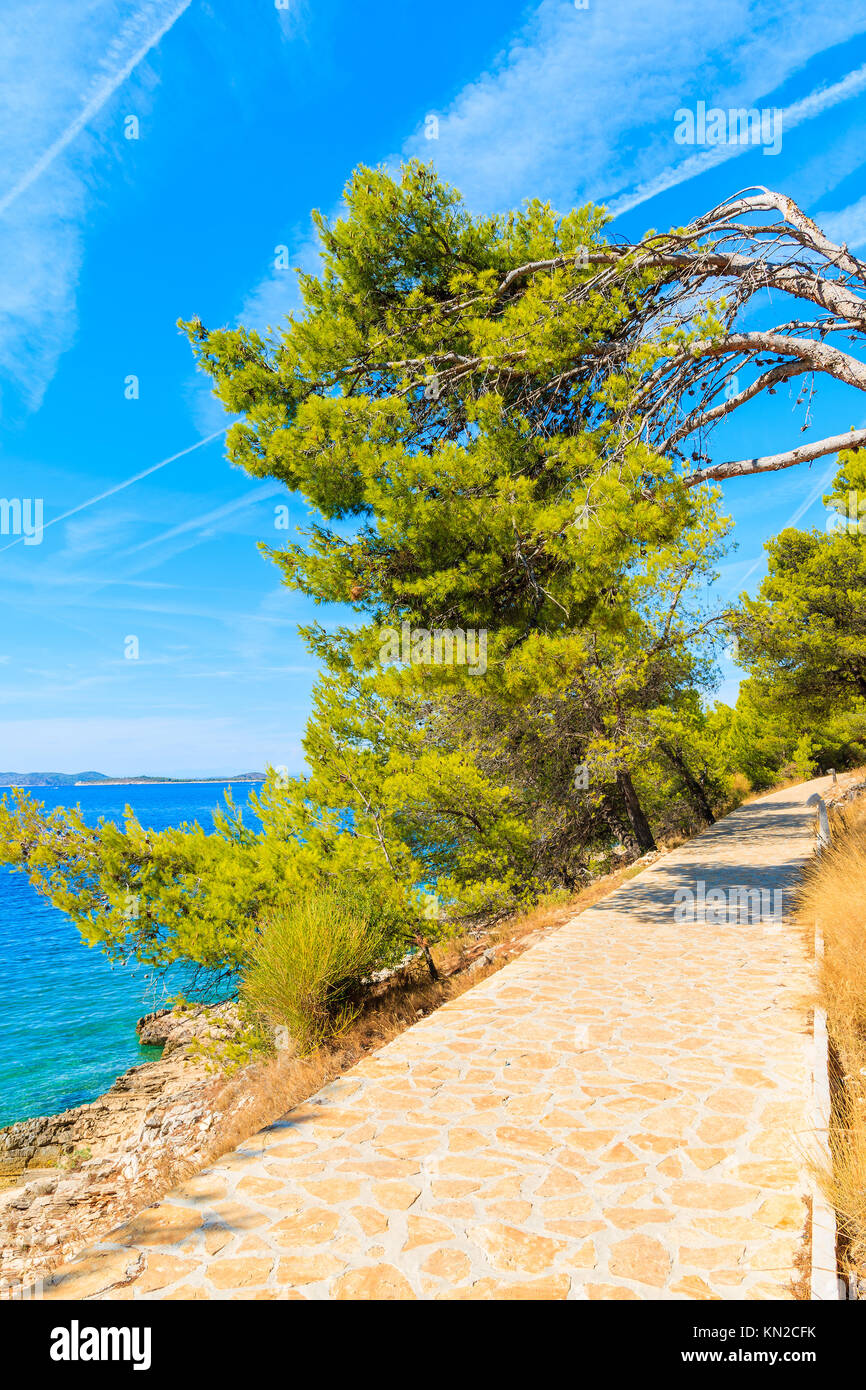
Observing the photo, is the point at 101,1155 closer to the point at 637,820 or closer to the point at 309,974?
the point at 309,974

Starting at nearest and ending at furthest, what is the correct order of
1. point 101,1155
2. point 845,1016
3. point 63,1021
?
point 845,1016 → point 101,1155 → point 63,1021

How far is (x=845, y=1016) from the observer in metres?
5.03

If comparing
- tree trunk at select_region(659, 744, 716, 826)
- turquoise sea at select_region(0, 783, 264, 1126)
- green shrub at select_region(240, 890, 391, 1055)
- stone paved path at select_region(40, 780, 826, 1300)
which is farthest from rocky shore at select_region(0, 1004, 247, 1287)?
tree trunk at select_region(659, 744, 716, 826)

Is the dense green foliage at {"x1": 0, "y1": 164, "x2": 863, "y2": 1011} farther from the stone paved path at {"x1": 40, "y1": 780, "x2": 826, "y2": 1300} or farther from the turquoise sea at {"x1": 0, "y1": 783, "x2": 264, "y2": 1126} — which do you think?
the stone paved path at {"x1": 40, "y1": 780, "x2": 826, "y2": 1300}

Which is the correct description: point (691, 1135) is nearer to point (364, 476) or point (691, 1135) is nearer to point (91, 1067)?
point (364, 476)

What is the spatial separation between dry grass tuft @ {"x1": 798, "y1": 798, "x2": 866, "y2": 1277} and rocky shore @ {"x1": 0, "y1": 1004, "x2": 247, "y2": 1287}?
448 cm

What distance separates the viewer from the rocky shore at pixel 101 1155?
645 cm

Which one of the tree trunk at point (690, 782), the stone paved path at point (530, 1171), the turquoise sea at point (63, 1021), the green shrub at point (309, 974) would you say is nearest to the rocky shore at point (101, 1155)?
the green shrub at point (309, 974)

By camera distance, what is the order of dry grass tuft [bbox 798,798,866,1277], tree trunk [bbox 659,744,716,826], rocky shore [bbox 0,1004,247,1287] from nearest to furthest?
dry grass tuft [bbox 798,798,866,1277]
rocky shore [bbox 0,1004,247,1287]
tree trunk [bbox 659,744,716,826]

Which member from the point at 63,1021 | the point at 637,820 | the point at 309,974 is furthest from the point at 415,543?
the point at 63,1021

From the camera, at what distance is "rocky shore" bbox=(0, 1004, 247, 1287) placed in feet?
21.2

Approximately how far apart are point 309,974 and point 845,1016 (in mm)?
4818

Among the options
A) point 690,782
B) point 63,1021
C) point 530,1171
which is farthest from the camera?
point 63,1021

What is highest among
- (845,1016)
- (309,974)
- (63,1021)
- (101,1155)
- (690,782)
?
(690,782)
